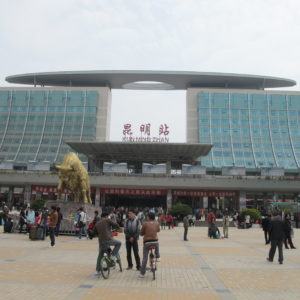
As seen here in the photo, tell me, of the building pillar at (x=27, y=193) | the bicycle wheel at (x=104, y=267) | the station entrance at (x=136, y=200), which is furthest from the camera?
the station entrance at (x=136, y=200)

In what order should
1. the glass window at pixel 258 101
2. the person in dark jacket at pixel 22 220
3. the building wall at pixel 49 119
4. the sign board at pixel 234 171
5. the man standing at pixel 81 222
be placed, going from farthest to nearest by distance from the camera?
the glass window at pixel 258 101, the building wall at pixel 49 119, the sign board at pixel 234 171, the person in dark jacket at pixel 22 220, the man standing at pixel 81 222

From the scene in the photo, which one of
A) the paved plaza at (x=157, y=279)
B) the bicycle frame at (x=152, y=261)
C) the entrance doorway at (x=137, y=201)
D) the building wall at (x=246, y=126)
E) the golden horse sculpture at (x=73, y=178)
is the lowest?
the paved plaza at (x=157, y=279)

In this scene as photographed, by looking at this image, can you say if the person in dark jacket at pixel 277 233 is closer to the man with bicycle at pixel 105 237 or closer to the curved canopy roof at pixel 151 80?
the man with bicycle at pixel 105 237

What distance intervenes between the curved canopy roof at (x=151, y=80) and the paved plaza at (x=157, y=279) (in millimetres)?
65266

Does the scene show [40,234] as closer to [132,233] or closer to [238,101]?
[132,233]

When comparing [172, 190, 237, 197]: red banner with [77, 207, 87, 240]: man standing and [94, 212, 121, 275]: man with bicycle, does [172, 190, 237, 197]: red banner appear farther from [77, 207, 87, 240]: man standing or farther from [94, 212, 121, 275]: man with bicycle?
[94, 212, 121, 275]: man with bicycle

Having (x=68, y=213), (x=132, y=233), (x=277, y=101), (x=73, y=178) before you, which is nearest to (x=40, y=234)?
(x=68, y=213)

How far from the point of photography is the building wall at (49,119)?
72.1 meters

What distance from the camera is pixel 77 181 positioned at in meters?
21.7

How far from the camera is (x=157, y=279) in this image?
28.0 ft

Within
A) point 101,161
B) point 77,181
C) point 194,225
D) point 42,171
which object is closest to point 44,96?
point 101,161

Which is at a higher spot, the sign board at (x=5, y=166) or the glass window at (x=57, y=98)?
the glass window at (x=57, y=98)

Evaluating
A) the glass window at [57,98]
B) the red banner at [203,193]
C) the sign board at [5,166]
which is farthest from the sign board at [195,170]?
the glass window at [57,98]

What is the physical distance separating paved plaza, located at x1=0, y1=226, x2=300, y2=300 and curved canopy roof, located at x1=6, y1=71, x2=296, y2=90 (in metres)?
65.3
